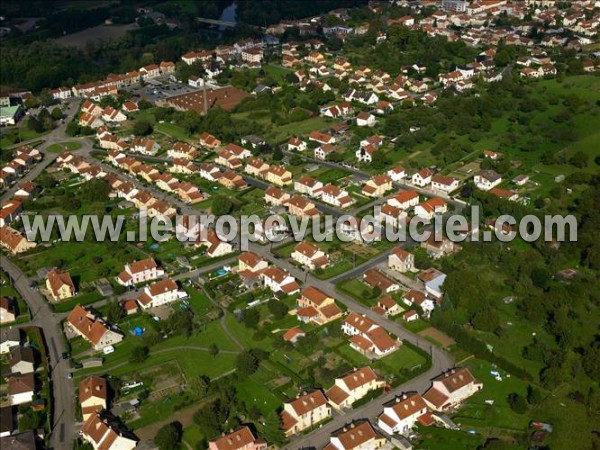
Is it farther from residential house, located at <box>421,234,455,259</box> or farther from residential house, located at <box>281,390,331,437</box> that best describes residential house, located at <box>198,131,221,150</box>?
residential house, located at <box>281,390,331,437</box>

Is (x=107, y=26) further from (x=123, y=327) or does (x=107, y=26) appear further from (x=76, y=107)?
(x=123, y=327)

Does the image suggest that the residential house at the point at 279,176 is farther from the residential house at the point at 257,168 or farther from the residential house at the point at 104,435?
the residential house at the point at 104,435

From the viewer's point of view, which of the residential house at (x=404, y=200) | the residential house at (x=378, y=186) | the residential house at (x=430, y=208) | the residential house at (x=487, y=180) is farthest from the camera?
the residential house at (x=487, y=180)

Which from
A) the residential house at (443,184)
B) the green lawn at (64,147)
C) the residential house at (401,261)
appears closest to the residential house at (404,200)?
the residential house at (443,184)

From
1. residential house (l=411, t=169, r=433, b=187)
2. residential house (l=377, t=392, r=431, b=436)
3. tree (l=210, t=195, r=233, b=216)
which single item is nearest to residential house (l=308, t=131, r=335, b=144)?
residential house (l=411, t=169, r=433, b=187)

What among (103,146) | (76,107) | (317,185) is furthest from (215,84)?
(317,185)
